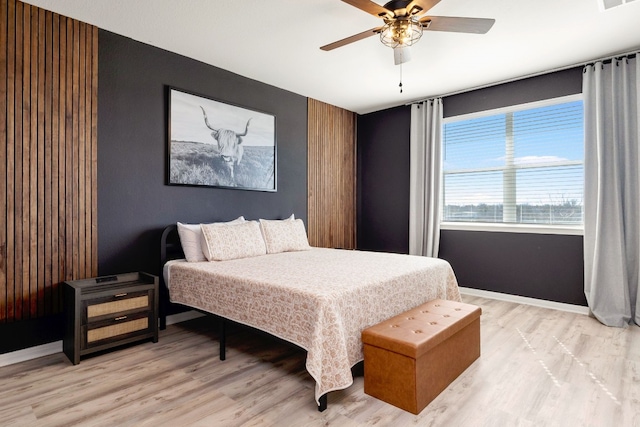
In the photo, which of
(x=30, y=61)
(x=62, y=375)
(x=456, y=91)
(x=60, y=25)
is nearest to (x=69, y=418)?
(x=62, y=375)

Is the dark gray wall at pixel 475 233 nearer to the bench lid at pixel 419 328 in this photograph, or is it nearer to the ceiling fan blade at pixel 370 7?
the bench lid at pixel 419 328

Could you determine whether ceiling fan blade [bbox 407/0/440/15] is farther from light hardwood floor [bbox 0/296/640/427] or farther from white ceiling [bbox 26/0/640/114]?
light hardwood floor [bbox 0/296/640/427]

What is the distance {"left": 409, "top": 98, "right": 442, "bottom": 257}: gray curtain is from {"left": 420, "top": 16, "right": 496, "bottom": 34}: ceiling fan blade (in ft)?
8.56

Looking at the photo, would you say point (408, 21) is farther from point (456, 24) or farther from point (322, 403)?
point (322, 403)

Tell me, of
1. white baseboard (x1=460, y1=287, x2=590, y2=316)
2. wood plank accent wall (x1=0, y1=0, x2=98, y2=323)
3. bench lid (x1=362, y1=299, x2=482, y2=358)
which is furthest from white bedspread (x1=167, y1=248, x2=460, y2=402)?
white baseboard (x1=460, y1=287, x2=590, y2=316)

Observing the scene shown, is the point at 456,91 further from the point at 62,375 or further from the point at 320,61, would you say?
the point at 62,375

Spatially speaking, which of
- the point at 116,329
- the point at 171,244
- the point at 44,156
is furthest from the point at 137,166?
the point at 116,329

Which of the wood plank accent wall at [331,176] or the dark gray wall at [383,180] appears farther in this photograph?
the dark gray wall at [383,180]

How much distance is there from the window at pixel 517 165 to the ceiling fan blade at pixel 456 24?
7.78ft

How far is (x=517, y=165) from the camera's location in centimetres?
445

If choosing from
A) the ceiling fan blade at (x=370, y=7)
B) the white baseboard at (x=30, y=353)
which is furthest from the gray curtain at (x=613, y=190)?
the white baseboard at (x=30, y=353)

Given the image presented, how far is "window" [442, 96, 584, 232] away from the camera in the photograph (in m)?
4.06

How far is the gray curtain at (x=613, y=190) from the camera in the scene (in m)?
3.50

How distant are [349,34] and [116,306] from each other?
3.00m
